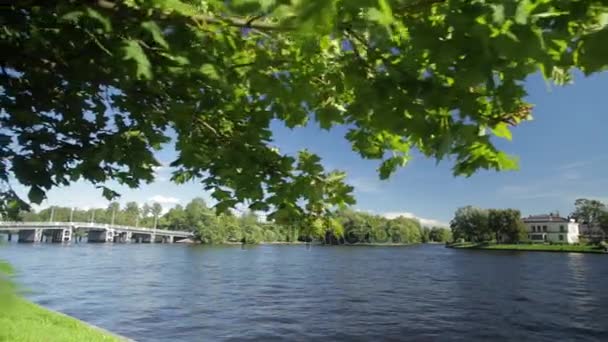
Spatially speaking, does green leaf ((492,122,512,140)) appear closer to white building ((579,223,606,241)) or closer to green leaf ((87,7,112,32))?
green leaf ((87,7,112,32))

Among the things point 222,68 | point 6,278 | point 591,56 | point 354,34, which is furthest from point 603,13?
point 222,68

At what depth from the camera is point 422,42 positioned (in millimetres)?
2607

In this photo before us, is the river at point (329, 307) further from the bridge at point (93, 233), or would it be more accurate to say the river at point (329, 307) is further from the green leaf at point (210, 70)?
the bridge at point (93, 233)

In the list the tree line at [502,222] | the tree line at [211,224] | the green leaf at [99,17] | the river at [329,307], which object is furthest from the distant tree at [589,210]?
the green leaf at [99,17]

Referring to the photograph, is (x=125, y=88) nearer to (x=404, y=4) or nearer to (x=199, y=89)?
(x=199, y=89)

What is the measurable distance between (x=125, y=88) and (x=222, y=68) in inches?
45.5

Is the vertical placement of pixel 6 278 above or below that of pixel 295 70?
below

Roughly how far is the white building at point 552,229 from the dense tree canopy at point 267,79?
181817 millimetres

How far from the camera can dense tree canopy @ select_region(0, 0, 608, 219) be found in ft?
7.60

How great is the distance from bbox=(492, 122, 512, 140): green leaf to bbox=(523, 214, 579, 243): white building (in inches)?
7180

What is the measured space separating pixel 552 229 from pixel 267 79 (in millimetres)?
188392

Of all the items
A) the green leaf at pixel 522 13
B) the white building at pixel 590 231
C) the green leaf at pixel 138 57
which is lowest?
the green leaf at pixel 522 13

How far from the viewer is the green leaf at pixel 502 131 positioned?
3294 millimetres

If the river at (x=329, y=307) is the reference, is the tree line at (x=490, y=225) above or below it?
above
